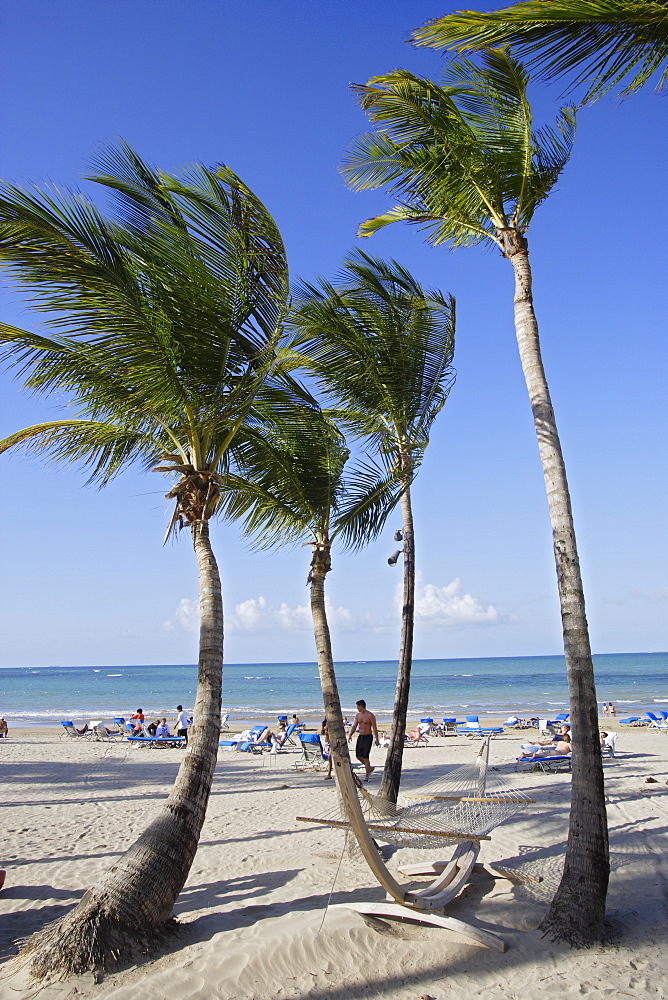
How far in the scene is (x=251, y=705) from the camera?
4438 cm

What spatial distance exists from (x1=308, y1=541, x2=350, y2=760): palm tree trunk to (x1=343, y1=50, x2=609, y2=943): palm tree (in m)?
1.71

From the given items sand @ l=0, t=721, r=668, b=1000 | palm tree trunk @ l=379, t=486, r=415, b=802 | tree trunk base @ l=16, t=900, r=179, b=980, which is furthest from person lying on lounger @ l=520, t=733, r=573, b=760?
tree trunk base @ l=16, t=900, r=179, b=980

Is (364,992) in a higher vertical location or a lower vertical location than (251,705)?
higher

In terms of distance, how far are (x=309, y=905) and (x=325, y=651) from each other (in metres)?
1.98

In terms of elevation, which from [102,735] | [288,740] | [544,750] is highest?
[544,750]

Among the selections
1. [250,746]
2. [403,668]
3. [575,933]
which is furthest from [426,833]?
[250,746]

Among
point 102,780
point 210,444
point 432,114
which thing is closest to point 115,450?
point 210,444

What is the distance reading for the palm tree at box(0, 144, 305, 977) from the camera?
4191 mm

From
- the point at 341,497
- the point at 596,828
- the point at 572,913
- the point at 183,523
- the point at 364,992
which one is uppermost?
the point at 341,497

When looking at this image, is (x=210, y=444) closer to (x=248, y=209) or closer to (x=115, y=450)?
(x=115, y=450)

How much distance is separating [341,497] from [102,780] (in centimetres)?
866

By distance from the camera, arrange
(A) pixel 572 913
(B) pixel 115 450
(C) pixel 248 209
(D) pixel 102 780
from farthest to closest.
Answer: (D) pixel 102 780 < (B) pixel 115 450 < (C) pixel 248 209 < (A) pixel 572 913

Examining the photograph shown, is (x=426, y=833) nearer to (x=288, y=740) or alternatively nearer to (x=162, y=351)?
(x=162, y=351)

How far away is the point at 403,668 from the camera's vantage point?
7.86m
